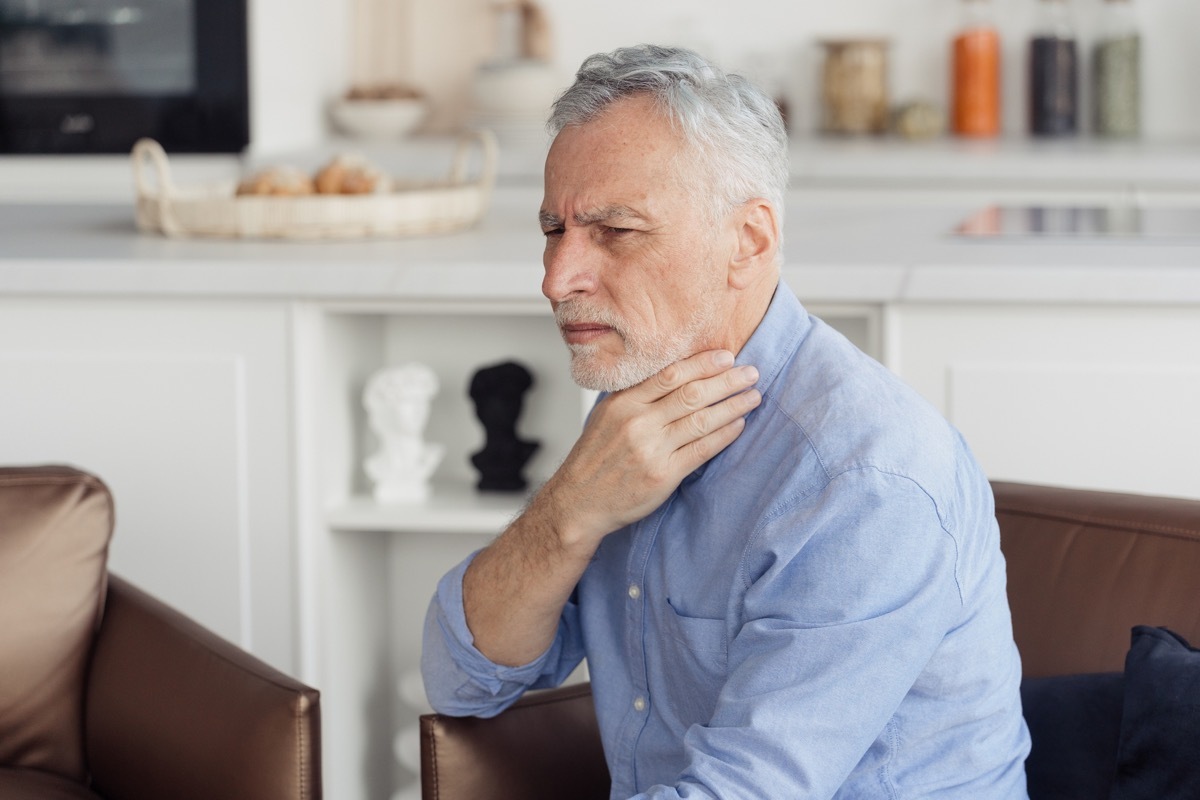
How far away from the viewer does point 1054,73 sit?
388cm

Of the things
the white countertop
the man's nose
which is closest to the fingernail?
the man's nose

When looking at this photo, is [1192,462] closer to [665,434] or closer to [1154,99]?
[665,434]

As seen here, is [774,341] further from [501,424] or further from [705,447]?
[501,424]

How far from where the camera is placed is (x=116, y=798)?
5.27ft

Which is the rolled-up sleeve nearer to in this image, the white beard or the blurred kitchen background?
the white beard

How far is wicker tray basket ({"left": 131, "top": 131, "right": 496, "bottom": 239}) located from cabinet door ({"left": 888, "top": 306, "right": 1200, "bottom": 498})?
75cm

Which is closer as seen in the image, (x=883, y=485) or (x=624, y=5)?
(x=883, y=485)

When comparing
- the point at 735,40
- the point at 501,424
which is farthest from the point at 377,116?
the point at 501,424

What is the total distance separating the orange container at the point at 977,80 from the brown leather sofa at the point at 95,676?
9.42 ft

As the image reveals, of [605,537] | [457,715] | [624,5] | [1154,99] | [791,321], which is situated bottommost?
[457,715]

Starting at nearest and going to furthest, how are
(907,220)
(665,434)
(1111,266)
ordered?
(665,434) < (1111,266) < (907,220)

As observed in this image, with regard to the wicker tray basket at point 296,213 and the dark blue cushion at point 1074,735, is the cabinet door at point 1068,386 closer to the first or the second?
the dark blue cushion at point 1074,735

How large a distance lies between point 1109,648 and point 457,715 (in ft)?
2.05

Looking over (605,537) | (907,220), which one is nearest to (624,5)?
(907,220)
